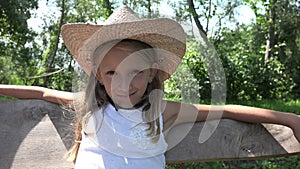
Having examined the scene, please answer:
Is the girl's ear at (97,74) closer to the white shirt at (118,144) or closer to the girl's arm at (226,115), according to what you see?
the white shirt at (118,144)

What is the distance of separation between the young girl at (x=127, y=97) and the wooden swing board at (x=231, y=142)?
1.6 inches

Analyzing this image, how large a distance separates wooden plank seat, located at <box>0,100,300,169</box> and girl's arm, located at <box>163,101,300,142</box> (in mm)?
37

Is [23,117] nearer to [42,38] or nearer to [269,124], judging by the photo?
[269,124]

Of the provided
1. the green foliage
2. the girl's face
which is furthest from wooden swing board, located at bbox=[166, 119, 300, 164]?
the green foliage

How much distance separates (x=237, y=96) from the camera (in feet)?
30.8

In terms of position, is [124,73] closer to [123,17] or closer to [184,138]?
[123,17]

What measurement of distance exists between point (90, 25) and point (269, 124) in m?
0.78

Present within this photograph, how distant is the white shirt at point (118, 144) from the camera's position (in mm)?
1616

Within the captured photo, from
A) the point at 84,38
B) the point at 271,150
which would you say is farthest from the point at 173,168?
the point at 84,38

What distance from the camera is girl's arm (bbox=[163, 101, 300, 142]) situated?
5.21ft

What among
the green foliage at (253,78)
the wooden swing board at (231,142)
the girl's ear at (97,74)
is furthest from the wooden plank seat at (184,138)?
the green foliage at (253,78)

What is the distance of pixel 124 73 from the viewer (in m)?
1.55

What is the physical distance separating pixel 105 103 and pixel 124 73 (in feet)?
0.72

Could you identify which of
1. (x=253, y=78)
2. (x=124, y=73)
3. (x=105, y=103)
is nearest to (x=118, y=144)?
(x=105, y=103)
